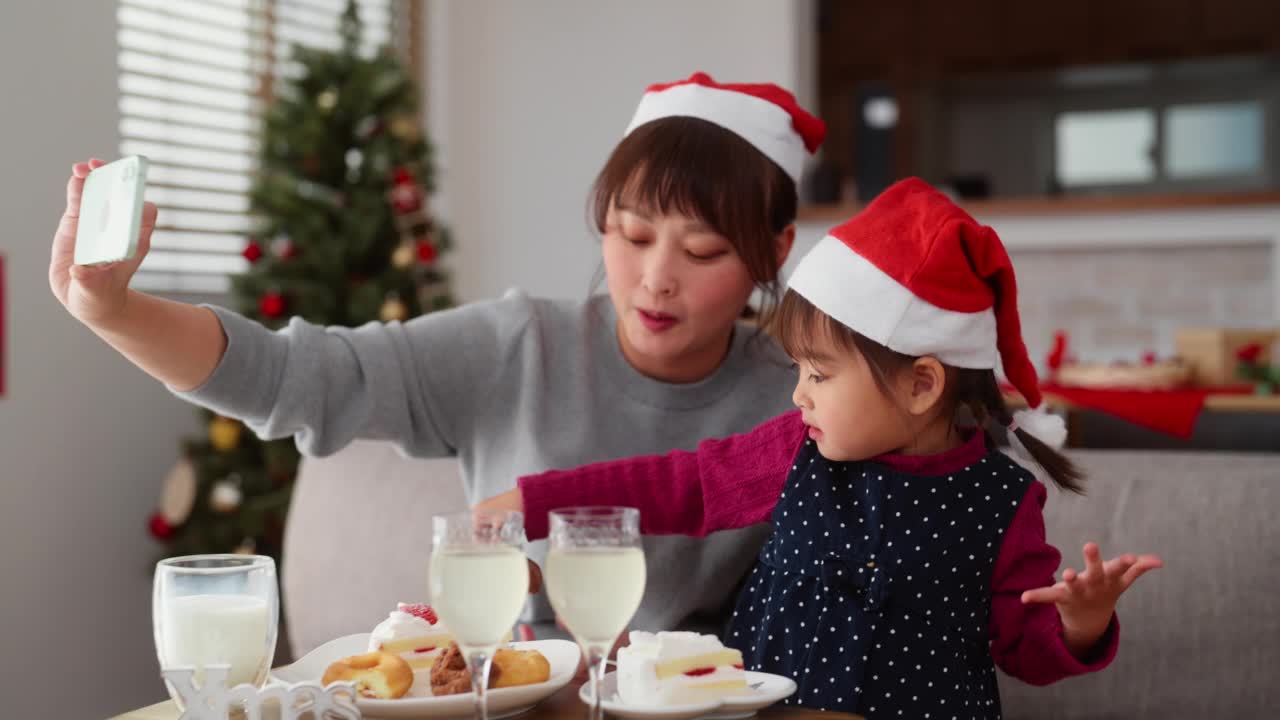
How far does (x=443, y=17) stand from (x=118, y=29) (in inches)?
65.5

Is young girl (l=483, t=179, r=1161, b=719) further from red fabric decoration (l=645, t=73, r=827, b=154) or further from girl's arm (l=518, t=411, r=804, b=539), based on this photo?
red fabric decoration (l=645, t=73, r=827, b=154)

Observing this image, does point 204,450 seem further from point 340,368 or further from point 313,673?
point 313,673

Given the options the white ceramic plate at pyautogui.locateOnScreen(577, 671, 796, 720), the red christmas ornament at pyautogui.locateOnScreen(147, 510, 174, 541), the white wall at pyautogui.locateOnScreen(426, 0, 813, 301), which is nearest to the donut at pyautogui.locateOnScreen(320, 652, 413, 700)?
the white ceramic plate at pyautogui.locateOnScreen(577, 671, 796, 720)

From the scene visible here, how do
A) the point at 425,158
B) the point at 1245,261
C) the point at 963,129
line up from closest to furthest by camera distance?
1. the point at 425,158
2. the point at 1245,261
3. the point at 963,129

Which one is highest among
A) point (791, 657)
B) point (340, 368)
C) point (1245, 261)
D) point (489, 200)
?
point (489, 200)


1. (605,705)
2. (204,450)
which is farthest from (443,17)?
(605,705)

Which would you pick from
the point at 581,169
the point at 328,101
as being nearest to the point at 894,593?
the point at 328,101

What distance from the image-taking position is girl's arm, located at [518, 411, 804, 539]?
1.49 m

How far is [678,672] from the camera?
3.24 feet

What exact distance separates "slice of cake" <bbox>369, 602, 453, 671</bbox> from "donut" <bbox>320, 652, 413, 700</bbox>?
1 cm

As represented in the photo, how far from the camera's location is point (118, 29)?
3.37 m

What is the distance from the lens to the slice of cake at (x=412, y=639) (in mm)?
1026

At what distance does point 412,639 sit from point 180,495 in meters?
2.48

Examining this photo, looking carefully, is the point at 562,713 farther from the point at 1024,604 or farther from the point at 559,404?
the point at 559,404
